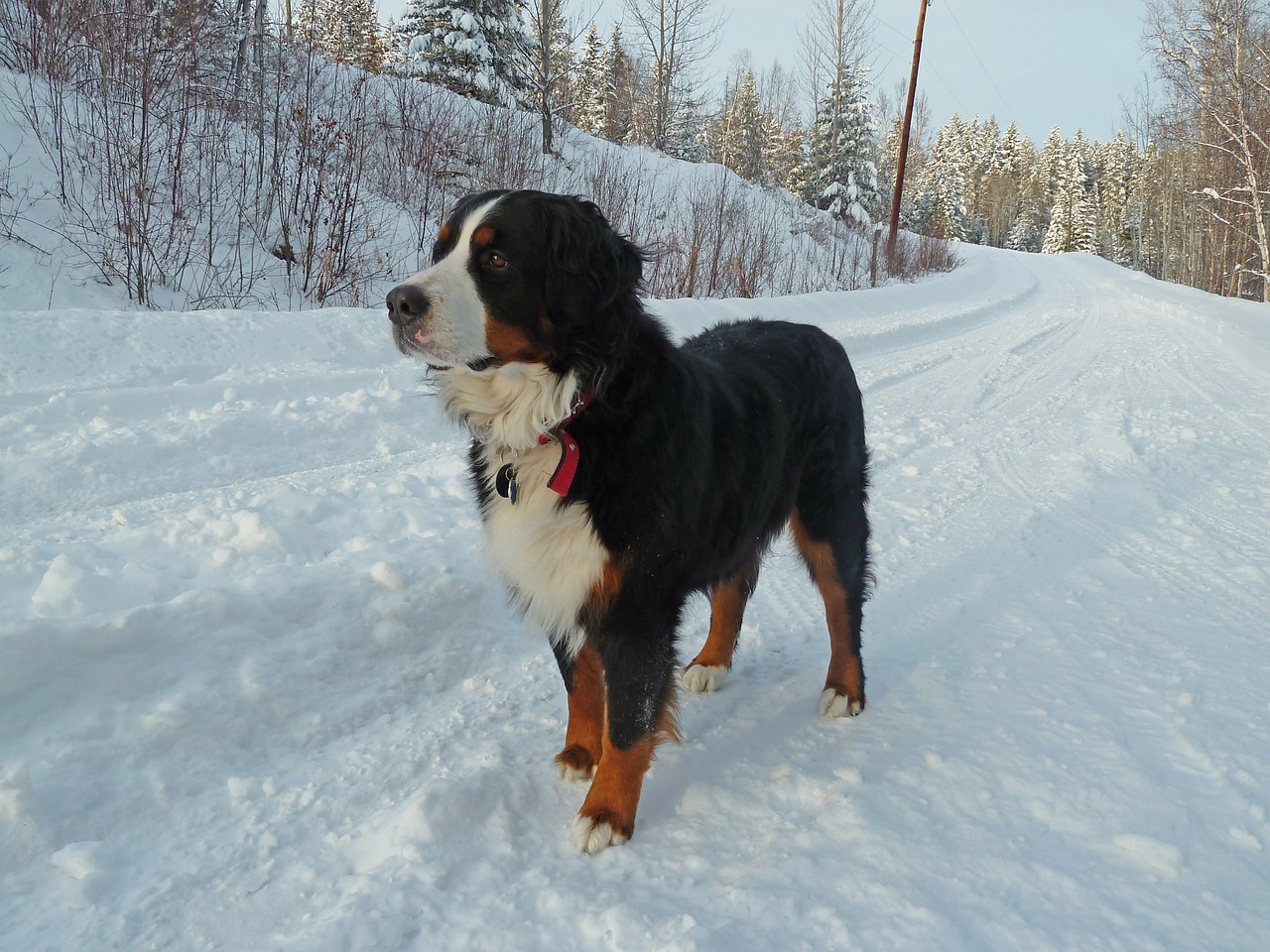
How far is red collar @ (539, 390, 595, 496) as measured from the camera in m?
2.18

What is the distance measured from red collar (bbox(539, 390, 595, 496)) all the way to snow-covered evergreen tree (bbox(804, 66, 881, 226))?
1408 inches

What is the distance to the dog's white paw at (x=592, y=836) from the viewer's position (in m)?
2.13

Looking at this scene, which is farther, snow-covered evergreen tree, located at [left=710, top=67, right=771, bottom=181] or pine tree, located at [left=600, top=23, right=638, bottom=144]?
snow-covered evergreen tree, located at [left=710, top=67, right=771, bottom=181]

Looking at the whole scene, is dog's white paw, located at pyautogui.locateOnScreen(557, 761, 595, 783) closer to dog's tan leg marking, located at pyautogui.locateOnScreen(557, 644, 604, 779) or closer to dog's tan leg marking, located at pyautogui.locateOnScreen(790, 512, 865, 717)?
dog's tan leg marking, located at pyautogui.locateOnScreen(557, 644, 604, 779)

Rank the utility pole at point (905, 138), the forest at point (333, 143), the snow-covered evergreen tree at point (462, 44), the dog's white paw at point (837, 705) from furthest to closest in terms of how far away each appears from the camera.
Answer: the utility pole at point (905, 138), the snow-covered evergreen tree at point (462, 44), the forest at point (333, 143), the dog's white paw at point (837, 705)

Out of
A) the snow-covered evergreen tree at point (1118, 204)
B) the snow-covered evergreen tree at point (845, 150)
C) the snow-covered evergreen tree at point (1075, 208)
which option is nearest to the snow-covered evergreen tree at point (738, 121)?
the snow-covered evergreen tree at point (845, 150)

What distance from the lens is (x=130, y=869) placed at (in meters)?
1.93

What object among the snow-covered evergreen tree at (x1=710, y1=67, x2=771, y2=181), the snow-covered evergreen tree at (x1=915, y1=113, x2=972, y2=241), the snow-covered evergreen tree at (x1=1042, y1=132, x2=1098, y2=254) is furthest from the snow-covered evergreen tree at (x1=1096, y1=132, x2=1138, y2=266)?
the snow-covered evergreen tree at (x1=710, y1=67, x2=771, y2=181)

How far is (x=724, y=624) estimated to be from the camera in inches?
123

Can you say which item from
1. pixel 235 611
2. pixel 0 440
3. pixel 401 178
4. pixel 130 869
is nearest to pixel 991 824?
pixel 130 869

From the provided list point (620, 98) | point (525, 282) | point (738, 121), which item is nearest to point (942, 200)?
point (738, 121)

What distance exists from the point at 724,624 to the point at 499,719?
961mm

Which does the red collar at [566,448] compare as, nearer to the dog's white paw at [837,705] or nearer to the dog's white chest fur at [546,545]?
the dog's white chest fur at [546,545]

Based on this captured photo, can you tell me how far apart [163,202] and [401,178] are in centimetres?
346
